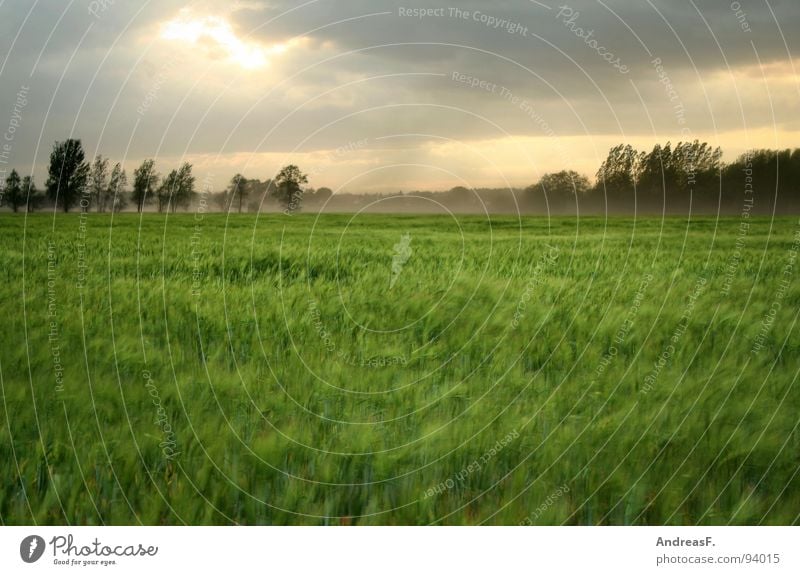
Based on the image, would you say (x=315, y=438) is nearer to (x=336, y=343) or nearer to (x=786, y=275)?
(x=336, y=343)

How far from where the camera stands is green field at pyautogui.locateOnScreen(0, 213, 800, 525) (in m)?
3.93

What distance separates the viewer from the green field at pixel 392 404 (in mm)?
3930

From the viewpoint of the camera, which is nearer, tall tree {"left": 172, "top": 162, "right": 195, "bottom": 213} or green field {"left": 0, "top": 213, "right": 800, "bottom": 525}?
green field {"left": 0, "top": 213, "right": 800, "bottom": 525}

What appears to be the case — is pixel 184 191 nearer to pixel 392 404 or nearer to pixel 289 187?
pixel 289 187

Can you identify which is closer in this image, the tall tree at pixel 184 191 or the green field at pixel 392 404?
the green field at pixel 392 404

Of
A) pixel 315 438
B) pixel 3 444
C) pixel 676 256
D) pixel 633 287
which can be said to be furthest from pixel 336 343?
pixel 676 256

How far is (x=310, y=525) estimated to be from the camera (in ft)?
12.8

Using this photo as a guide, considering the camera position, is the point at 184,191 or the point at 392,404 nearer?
the point at 392,404

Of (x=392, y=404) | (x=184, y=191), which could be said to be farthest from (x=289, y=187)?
(x=392, y=404)

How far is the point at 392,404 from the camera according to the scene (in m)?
4.56

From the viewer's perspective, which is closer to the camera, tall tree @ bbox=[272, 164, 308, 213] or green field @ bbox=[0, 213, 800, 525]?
Result: green field @ bbox=[0, 213, 800, 525]

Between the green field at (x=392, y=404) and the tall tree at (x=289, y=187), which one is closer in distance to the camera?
the green field at (x=392, y=404)

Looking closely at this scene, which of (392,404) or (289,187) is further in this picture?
(289,187)
